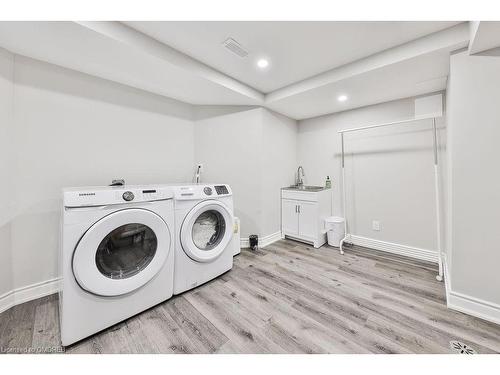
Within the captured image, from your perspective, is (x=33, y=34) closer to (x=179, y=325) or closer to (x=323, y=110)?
(x=179, y=325)

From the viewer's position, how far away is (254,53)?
5.75ft

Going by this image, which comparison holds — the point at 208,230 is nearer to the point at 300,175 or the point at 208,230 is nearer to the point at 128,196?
the point at 128,196

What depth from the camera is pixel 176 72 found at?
1.82m

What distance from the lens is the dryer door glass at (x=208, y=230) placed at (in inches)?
75.9

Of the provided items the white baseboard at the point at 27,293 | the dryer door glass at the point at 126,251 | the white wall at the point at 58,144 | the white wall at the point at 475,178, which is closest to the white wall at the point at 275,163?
the white wall at the point at 58,144

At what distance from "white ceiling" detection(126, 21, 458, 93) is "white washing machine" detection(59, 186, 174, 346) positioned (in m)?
1.22

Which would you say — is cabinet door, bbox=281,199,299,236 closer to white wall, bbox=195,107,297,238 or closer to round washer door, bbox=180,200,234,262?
white wall, bbox=195,107,297,238

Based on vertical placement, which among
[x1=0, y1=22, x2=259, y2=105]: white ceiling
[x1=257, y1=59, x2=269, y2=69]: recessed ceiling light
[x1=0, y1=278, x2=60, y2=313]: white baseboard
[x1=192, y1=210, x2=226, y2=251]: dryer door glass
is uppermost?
[x1=257, y1=59, x2=269, y2=69]: recessed ceiling light

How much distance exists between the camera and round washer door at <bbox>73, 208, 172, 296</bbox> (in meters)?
1.20

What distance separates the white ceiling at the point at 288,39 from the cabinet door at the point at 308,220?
1713 millimetres

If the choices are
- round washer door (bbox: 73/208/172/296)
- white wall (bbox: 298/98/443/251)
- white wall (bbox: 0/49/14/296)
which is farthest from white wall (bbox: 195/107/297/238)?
white wall (bbox: 0/49/14/296)

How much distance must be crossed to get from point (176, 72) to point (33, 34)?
93 cm
